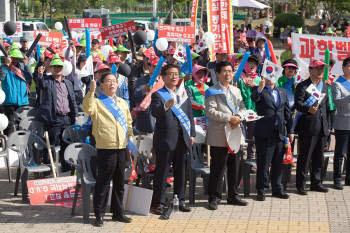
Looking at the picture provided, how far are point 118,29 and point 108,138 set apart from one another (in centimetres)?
730

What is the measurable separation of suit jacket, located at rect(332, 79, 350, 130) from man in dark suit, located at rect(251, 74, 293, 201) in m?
1.01

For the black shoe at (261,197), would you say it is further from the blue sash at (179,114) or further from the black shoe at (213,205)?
the blue sash at (179,114)

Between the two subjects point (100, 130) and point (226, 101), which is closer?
point (100, 130)

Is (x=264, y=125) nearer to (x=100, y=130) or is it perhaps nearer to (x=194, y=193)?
(x=194, y=193)

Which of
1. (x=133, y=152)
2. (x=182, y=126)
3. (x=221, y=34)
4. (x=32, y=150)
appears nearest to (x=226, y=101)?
(x=182, y=126)

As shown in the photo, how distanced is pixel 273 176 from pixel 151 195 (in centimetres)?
209

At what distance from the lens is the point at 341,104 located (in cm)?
957

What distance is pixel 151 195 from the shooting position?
26.7 feet

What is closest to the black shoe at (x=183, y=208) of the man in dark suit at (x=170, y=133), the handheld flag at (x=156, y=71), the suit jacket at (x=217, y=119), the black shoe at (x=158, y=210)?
the man in dark suit at (x=170, y=133)

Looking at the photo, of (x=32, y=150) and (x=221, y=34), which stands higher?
(x=221, y=34)

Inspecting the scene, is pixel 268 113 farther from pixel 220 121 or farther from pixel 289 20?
pixel 289 20

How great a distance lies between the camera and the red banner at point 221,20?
12547mm

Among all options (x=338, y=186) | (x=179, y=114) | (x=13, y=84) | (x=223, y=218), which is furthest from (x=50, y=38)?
(x=223, y=218)

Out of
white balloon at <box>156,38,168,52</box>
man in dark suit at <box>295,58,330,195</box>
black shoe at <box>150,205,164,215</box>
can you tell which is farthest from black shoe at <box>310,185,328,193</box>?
white balloon at <box>156,38,168,52</box>
